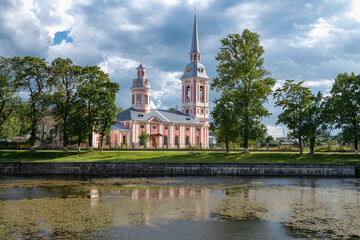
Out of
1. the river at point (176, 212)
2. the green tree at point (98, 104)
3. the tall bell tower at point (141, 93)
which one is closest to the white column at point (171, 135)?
the tall bell tower at point (141, 93)

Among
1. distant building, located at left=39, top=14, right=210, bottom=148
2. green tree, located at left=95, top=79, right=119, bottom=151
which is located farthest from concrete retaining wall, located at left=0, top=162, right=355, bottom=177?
distant building, located at left=39, top=14, right=210, bottom=148

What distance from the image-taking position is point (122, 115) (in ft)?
234

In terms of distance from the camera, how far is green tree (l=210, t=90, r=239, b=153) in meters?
42.0

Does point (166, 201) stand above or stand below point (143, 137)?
below

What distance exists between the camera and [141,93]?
A: 241 ft

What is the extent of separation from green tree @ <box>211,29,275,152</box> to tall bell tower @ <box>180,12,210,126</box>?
34.3 m

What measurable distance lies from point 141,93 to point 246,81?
112 ft

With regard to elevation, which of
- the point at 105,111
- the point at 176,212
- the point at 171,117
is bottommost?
the point at 176,212

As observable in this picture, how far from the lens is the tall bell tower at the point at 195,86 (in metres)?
79.4

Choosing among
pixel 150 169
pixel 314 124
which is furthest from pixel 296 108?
pixel 150 169

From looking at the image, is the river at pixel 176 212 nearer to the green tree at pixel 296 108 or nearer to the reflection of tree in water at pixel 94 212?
the reflection of tree in water at pixel 94 212

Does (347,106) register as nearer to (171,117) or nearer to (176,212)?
(176,212)

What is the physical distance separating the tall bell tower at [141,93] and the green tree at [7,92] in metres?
30.5

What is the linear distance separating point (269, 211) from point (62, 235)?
31.0ft
